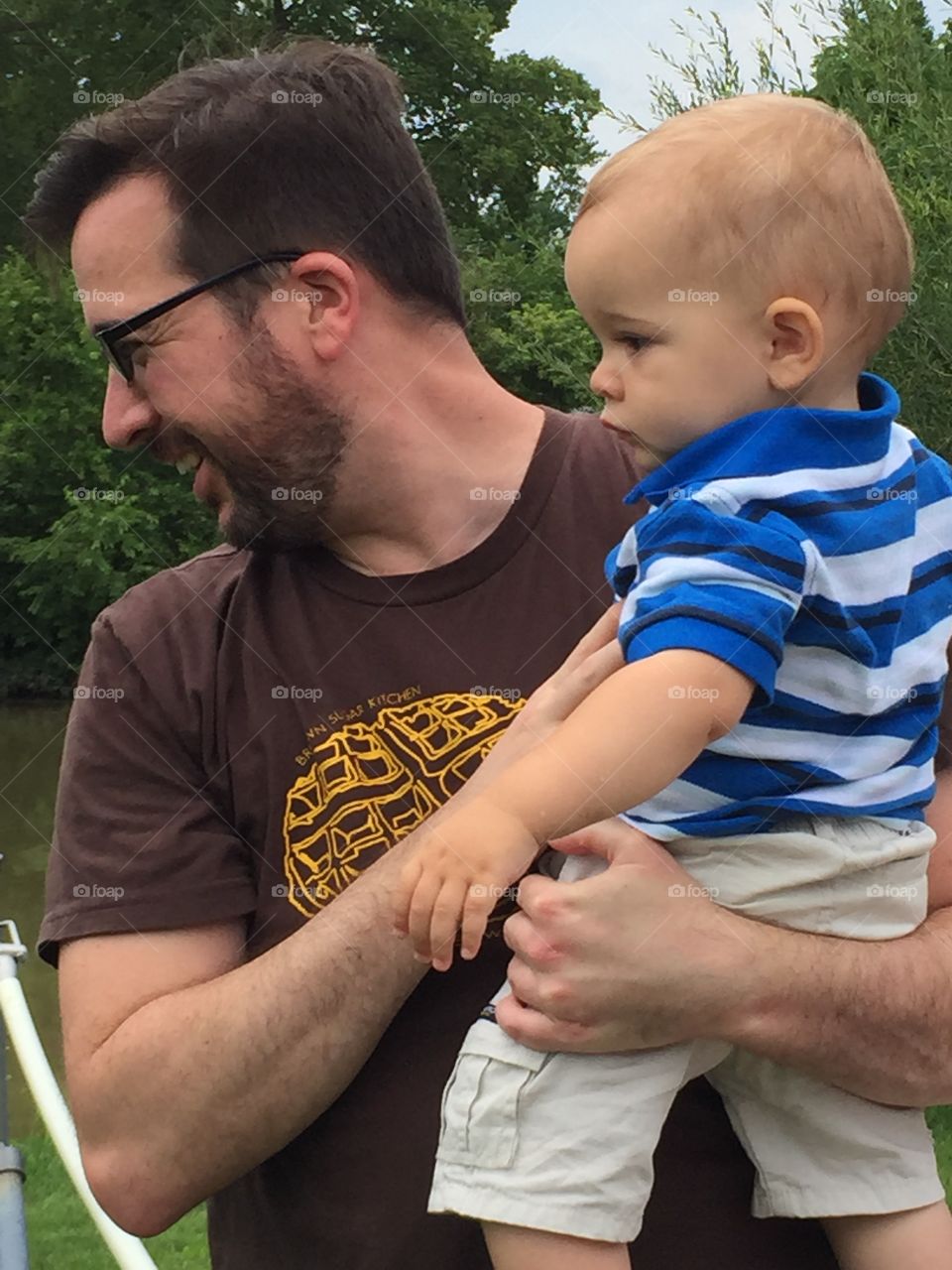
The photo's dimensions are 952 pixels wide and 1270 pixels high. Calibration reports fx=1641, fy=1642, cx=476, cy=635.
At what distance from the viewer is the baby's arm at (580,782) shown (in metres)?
1.56

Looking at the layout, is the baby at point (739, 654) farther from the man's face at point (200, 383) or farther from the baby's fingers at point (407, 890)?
the man's face at point (200, 383)

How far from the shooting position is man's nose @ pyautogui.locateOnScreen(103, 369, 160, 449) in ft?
7.98

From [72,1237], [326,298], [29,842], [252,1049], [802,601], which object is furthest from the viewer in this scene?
[29,842]

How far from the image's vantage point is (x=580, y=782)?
1579mm

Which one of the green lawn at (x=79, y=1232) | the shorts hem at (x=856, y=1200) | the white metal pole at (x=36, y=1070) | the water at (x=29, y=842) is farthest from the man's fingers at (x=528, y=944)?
the water at (x=29, y=842)

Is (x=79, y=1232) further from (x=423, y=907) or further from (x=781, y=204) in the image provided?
(x=781, y=204)

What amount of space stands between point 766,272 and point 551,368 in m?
9.10

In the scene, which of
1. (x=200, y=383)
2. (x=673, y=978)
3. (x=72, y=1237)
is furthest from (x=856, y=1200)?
(x=72, y=1237)

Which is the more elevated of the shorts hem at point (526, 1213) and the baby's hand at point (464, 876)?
the baby's hand at point (464, 876)

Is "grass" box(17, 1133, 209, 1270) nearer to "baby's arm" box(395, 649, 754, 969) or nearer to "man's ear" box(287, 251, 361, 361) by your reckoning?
"man's ear" box(287, 251, 361, 361)

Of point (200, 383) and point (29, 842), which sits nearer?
point (200, 383)

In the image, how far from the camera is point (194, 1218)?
760cm

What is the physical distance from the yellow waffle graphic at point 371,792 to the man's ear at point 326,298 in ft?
2.20

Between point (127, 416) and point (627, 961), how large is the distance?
1184mm
